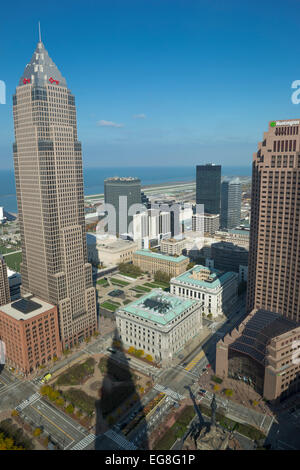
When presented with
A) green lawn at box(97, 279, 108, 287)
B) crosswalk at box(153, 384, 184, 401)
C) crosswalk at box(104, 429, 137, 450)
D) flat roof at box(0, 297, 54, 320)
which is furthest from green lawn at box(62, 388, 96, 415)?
green lawn at box(97, 279, 108, 287)

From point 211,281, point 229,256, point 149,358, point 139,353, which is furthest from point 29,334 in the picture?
point 229,256

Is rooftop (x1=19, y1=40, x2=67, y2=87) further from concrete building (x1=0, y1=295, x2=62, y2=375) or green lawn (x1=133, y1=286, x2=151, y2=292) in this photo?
green lawn (x1=133, y1=286, x2=151, y2=292)

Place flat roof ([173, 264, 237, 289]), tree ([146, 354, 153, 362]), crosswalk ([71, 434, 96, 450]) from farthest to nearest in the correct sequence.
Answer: flat roof ([173, 264, 237, 289]) → tree ([146, 354, 153, 362]) → crosswalk ([71, 434, 96, 450])

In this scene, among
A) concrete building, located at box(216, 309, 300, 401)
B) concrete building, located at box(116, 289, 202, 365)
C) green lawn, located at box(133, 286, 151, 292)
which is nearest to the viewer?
concrete building, located at box(216, 309, 300, 401)

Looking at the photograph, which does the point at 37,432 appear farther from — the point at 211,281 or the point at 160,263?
the point at 160,263

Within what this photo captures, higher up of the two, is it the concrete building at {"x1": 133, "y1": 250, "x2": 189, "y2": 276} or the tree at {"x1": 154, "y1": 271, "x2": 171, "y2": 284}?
the concrete building at {"x1": 133, "y1": 250, "x2": 189, "y2": 276}

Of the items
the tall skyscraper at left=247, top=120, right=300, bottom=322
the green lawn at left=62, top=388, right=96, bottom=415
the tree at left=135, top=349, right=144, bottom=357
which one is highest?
the tall skyscraper at left=247, top=120, right=300, bottom=322
